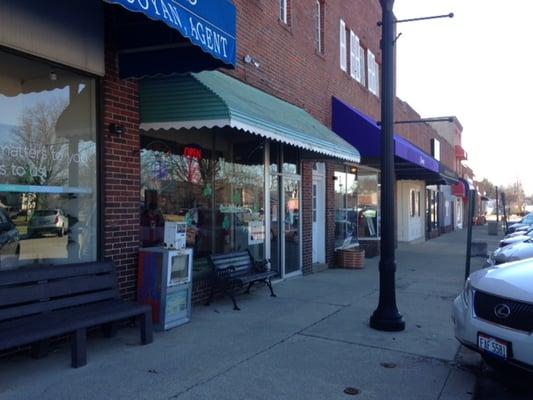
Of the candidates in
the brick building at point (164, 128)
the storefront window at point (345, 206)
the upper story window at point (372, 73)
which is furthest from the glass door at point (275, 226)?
the upper story window at point (372, 73)

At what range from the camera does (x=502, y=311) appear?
15.1ft

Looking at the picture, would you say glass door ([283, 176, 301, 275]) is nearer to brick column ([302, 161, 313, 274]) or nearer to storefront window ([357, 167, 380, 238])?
brick column ([302, 161, 313, 274])

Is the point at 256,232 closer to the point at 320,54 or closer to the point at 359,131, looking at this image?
the point at 359,131

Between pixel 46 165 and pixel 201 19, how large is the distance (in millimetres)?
2305

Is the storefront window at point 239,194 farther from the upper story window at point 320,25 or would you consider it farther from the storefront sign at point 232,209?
the upper story window at point 320,25

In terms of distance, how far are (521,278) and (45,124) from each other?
16.5 feet

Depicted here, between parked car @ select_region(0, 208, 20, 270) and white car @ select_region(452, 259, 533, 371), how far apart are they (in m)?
4.47

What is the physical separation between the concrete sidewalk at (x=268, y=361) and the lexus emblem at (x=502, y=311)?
77 centimetres

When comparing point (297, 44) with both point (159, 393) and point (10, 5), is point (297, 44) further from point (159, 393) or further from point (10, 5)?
point (159, 393)

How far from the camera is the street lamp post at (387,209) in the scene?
690 cm

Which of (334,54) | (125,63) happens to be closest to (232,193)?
(125,63)

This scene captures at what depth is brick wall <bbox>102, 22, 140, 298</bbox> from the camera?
656 centimetres

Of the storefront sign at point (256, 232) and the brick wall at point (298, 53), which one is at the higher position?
the brick wall at point (298, 53)

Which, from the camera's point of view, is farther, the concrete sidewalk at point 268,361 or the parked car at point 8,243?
the parked car at point 8,243
